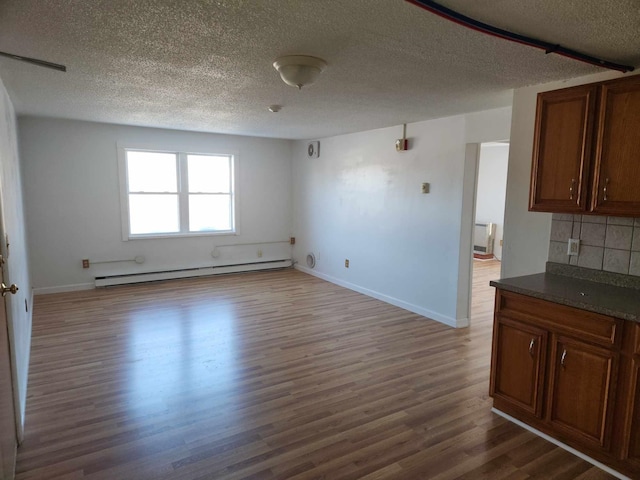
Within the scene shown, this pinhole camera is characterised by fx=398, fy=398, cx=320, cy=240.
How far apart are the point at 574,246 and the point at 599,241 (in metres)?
0.16

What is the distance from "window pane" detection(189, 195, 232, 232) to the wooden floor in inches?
78.1

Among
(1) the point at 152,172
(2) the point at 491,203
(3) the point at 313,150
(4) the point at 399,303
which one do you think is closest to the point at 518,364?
(4) the point at 399,303

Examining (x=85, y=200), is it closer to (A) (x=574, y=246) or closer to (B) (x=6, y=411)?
(B) (x=6, y=411)

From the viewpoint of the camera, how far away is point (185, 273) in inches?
248

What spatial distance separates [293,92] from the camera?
127 inches

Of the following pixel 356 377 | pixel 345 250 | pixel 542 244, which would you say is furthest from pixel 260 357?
pixel 345 250

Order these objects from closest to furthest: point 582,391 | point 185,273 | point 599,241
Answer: point 582,391, point 599,241, point 185,273

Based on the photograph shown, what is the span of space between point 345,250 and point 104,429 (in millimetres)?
4047

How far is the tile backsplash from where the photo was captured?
98.0 inches

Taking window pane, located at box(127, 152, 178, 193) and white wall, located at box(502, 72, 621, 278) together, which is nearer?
white wall, located at box(502, 72, 621, 278)

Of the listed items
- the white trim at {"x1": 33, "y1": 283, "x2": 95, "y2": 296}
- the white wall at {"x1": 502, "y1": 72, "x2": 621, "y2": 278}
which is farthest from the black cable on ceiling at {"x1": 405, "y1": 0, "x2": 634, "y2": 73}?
the white trim at {"x1": 33, "y1": 283, "x2": 95, "y2": 296}

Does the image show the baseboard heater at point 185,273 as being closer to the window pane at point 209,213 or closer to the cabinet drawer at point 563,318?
the window pane at point 209,213

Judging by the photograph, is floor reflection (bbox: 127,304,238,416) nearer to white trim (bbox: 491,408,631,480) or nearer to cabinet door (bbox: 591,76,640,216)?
white trim (bbox: 491,408,631,480)

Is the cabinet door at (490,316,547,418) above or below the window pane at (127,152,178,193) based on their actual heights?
below
